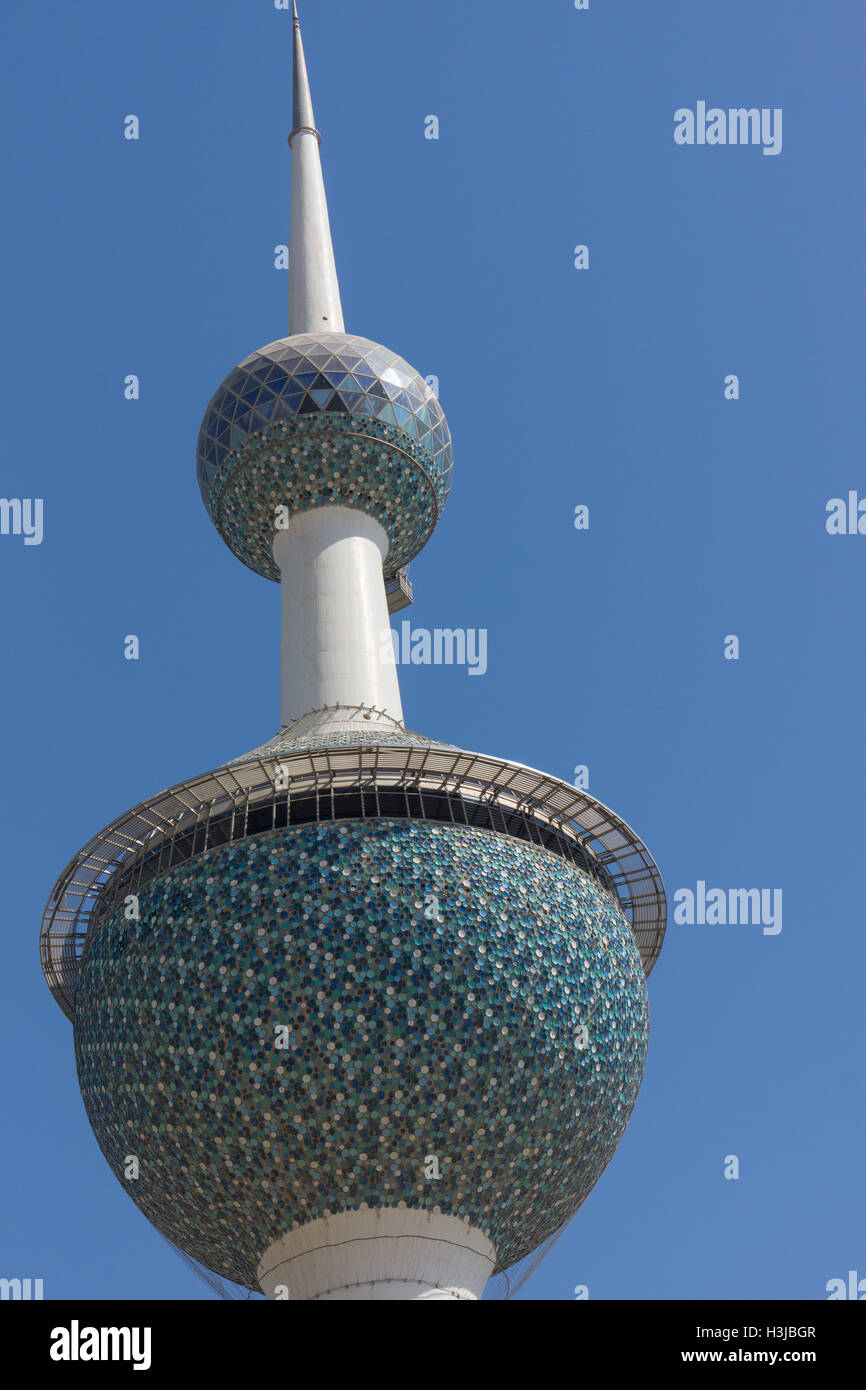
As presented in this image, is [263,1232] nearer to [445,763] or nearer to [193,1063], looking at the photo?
[193,1063]

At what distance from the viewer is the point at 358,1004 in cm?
3512

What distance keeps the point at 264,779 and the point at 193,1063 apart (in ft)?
20.9

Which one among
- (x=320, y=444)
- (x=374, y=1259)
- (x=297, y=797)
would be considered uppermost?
(x=320, y=444)

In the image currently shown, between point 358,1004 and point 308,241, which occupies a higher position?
point 308,241

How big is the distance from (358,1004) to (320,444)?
1892 centimetres

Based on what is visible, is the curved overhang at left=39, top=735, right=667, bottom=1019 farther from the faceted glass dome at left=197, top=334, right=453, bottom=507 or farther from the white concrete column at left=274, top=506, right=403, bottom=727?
the faceted glass dome at left=197, top=334, right=453, bottom=507

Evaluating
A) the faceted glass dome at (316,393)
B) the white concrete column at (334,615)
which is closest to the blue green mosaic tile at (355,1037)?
the white concrete column at (334,615)

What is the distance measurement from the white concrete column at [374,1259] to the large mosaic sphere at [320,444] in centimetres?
2087

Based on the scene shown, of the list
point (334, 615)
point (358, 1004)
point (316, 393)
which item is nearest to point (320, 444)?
point (316, 393)

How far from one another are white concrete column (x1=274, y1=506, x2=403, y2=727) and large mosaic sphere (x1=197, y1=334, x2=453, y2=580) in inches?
37.0

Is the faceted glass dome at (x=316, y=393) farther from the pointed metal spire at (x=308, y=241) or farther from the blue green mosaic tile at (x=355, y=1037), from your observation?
the blue green mosaic tile at (x=355, y=1037)

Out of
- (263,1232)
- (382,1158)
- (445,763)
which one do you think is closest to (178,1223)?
(263,1232)

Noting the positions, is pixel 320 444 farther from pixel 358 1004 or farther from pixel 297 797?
pixel 358 1004
